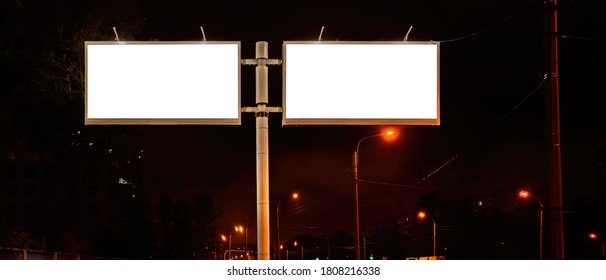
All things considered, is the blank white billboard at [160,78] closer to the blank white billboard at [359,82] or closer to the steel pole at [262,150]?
the steel pole at [262,150]

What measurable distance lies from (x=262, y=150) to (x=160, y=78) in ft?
5.49

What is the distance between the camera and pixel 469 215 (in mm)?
129000

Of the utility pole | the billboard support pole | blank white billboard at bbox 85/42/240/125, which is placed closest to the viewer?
blank white billboard at bbox 85/42/240/125

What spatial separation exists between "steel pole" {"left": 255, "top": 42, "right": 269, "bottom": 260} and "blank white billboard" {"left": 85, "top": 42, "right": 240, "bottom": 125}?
0.41m

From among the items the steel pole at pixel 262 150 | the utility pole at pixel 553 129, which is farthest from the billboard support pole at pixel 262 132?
the utility pole at pixel 553 129

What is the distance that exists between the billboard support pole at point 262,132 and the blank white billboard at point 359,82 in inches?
14.2

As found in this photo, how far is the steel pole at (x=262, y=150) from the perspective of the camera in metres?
10.4

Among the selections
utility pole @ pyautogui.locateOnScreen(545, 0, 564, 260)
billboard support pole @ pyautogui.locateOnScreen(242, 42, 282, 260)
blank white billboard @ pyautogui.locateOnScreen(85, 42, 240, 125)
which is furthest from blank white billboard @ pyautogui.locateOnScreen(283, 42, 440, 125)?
utility pole @ pyautogui.locateOnScreen(545, 0, 564, 260)

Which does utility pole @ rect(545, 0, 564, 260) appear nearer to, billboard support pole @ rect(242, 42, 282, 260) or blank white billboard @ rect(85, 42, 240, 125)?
billboard support pole @ rect(242, 42, 282, 260)

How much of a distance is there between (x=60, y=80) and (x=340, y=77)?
21708 millimetres

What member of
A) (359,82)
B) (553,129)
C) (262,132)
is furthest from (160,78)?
(553,129)

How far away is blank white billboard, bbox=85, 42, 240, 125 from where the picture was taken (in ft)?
33.3

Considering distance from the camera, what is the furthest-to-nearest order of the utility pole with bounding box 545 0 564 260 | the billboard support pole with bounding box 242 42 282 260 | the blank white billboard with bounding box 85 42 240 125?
the utility pole with bounding box 545 0 564 260 → the billboard support pole with bounding box 242 42 282 260 → the blank white billboard with bounding box 85 42 240 125

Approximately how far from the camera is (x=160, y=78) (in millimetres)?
10180
